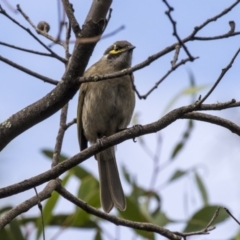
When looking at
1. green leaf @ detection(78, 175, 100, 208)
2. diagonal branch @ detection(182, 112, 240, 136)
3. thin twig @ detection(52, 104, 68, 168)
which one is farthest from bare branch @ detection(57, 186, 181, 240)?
green leaf @ detection(78, 175, 100, 208)

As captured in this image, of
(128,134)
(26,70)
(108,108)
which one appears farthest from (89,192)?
(26,70)

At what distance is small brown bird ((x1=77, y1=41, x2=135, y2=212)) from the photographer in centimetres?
504

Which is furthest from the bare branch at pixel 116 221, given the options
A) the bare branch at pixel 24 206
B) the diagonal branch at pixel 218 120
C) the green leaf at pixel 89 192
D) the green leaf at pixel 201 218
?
the green leaf at pixel 201 218

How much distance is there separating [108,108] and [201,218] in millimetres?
994

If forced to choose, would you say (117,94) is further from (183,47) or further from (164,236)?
(183,47)

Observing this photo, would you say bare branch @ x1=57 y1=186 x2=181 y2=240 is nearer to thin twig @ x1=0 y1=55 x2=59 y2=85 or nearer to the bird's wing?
thin twig @ x1=0 y1=55 x2=59 y2=85

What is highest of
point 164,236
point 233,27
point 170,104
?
point 170,104

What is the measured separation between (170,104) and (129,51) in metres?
0.69

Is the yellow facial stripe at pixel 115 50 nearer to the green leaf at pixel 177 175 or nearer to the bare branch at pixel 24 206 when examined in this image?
the green leaf at pixel 177 175

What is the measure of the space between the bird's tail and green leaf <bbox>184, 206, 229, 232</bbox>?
1.59ft

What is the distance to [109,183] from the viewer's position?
208 inches

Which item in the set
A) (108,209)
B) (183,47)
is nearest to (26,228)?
(108,209)

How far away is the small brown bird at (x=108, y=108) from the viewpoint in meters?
5.04

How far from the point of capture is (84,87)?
5199 millimetres
